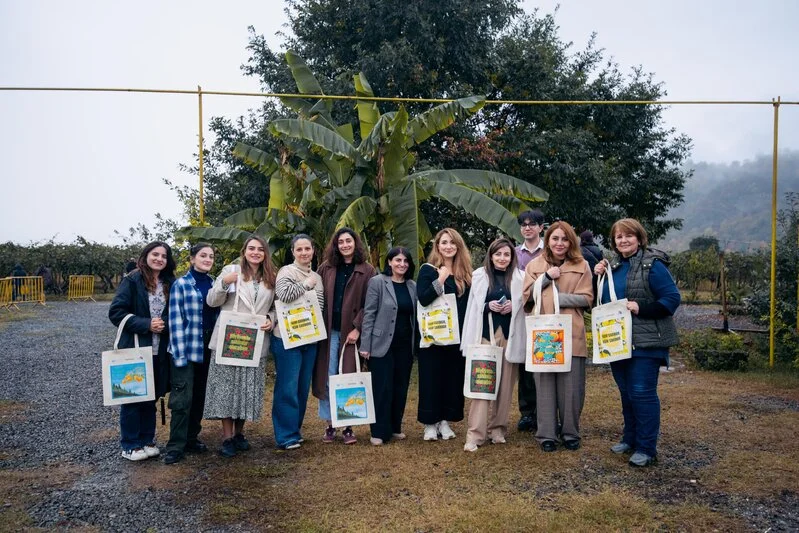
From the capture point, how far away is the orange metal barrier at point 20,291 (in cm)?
2034

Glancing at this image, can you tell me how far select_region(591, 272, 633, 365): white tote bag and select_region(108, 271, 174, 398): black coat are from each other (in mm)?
3251

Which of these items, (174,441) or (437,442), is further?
(437,442)

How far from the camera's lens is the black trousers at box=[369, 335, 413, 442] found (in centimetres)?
538

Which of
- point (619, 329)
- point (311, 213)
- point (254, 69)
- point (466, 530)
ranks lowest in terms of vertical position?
point (466, 530)

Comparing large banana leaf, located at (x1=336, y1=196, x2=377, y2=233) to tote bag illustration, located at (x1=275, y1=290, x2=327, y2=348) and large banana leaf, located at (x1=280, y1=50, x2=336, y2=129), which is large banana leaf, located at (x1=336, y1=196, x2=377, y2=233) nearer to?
large banana leaf, located at (x1=280, y1=50, x2=336, y2=129)

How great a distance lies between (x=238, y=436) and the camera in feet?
17.5

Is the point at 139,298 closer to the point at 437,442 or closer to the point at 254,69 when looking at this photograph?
the point at 437,442

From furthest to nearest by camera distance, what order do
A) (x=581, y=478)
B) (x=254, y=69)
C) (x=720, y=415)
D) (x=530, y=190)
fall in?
(x=254, y=69) → (x=530, y=190) → (x=720, y=415) → (x=581, y=478)

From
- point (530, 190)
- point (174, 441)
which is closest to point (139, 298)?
point (174, 441)

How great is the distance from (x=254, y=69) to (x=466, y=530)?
39.4 ft

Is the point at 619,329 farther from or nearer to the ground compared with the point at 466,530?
farther from the ground

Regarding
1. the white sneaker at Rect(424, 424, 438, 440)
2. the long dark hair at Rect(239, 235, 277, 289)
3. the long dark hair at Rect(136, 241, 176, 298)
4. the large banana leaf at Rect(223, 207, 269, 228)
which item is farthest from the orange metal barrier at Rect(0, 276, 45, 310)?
the white sneaker at Rect(424, 424, 438, 440)

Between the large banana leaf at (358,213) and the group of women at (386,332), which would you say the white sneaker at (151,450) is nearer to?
the group of women at (386,332)

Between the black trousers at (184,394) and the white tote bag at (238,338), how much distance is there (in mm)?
237
